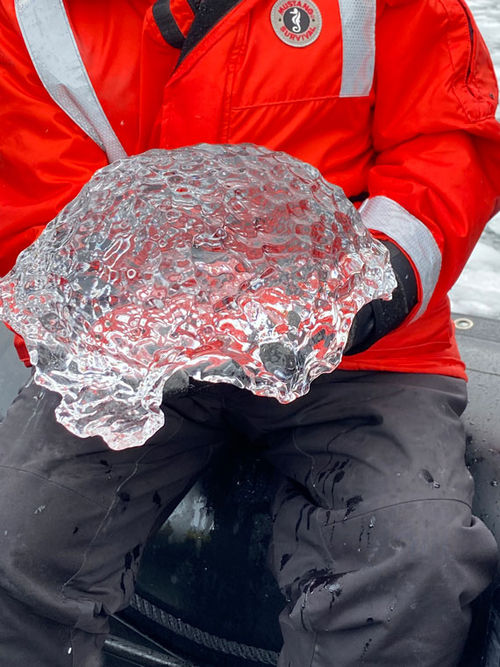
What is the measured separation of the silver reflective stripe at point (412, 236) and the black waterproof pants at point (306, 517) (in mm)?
137

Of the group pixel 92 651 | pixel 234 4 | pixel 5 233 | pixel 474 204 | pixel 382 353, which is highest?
pixel 234 4

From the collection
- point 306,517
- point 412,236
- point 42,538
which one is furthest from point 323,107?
point 42,538

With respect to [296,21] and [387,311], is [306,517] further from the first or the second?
[296,21]

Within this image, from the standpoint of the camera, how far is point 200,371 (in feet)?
3.00

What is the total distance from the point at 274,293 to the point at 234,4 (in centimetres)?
44

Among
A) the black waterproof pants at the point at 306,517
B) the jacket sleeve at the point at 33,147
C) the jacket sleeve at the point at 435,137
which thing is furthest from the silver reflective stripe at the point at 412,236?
the jacket sleeve at the point at 33,147

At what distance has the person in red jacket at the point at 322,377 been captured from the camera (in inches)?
38.7

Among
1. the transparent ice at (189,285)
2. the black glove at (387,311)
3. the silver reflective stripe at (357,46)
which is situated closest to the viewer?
the transparent ice at (189,285)

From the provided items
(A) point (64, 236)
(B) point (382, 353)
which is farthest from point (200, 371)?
(B) point (382, 353)

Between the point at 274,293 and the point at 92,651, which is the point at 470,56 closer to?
the point at 274,293

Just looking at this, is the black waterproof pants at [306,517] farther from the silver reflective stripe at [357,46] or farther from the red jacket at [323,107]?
the silver reflective stripe at [357,46]

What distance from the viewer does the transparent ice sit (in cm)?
91

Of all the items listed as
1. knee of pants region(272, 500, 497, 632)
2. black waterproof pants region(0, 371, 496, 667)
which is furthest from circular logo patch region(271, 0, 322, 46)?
knee of pants region(272, 500, 497, 632)

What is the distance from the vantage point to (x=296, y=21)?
115cm
